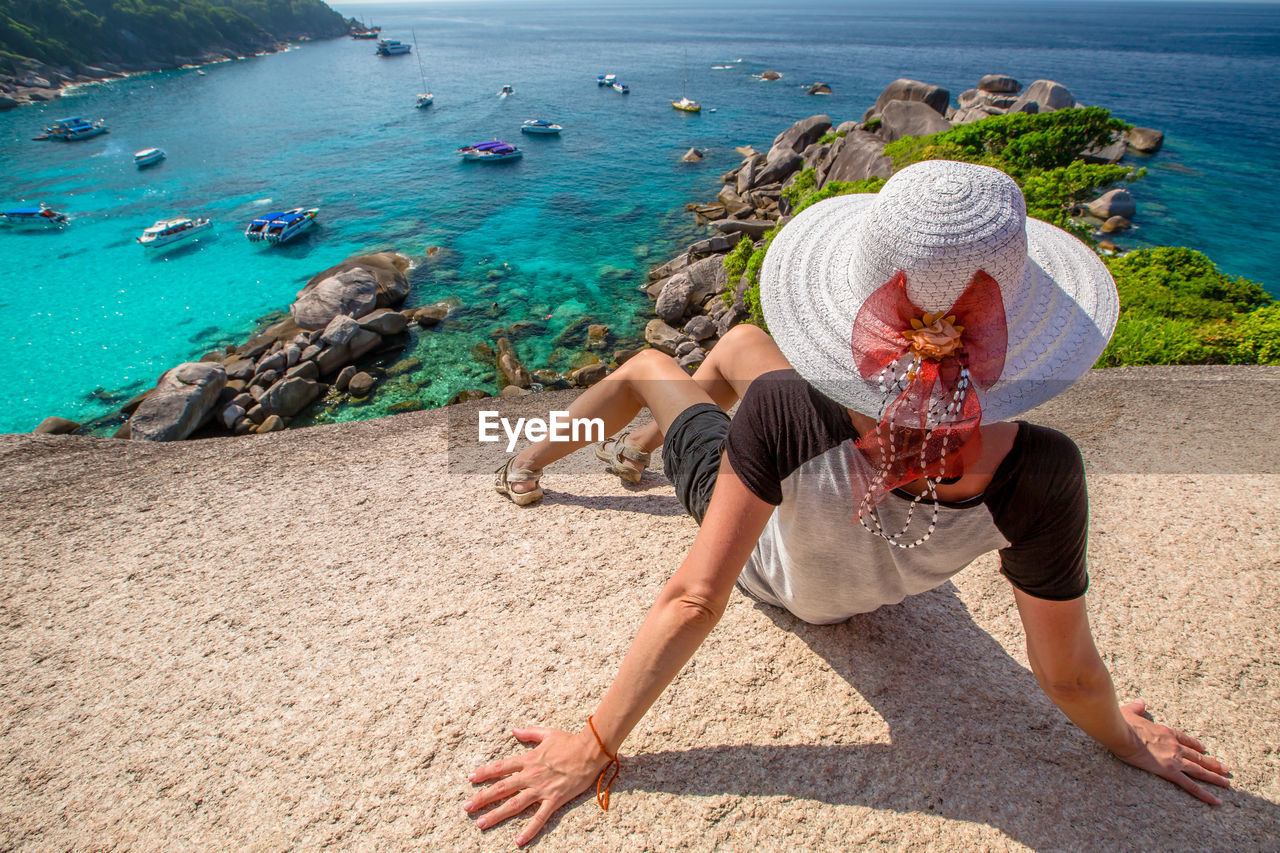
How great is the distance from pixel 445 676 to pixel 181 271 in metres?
22.1

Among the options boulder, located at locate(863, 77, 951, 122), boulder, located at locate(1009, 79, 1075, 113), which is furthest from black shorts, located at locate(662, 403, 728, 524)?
boulder, located at locate(1009, 79, 1075, 113)

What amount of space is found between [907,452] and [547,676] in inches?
74.8

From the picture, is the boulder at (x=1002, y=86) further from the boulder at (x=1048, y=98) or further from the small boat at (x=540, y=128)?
the small boat at (x=540, y=128)

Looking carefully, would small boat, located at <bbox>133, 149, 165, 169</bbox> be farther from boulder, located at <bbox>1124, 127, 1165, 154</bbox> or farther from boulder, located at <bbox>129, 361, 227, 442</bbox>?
boulder, located at <bbox>1124, 127, 1165, 154</bbox>

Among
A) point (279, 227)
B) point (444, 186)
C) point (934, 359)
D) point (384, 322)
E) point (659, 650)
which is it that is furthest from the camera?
point (444, 186)

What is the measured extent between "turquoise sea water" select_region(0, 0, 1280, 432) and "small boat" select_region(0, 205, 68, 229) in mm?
635

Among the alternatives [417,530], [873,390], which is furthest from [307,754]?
[873,390]

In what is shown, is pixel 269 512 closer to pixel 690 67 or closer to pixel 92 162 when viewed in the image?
pixel 92 162

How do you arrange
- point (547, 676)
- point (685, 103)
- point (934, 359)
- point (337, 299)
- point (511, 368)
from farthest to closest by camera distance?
point (685, 103) → point (337, 299) → point (511, 368) → point (547, 676) → point (934, 359)

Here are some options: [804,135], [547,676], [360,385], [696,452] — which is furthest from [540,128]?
[547,676]

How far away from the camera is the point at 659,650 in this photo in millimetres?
1781

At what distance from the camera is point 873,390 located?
1400 millimetres

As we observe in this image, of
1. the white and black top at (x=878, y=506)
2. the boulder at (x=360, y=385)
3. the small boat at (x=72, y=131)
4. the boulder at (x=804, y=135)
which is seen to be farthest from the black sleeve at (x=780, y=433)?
the small boat at (x=72, y=131)

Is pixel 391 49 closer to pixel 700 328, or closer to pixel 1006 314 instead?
pixel 700 328
